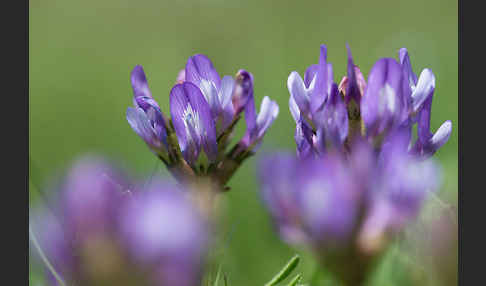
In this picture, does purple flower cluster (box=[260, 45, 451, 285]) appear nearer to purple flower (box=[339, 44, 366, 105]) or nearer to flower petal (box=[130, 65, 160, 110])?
purple flower (box=[339, 44, 366, 105])

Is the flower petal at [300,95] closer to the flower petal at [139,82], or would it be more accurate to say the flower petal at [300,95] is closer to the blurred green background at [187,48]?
the flower petal at [139,82]

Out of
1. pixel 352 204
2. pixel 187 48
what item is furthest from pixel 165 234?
pixel 187 48

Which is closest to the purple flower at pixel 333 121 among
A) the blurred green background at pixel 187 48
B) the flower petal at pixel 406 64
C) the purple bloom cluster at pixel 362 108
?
the purple bloom cluster at pixel 362 108

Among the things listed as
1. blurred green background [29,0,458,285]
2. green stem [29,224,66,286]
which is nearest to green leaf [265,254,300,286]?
green stem [29,224,66,286]

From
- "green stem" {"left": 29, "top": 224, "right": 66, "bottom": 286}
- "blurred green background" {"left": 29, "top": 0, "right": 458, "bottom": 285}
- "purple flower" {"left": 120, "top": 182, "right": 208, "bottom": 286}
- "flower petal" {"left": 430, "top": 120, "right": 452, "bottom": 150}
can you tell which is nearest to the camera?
"purple flower" {"left": 120, "top": 182, "right": 208, "bottom": 286}

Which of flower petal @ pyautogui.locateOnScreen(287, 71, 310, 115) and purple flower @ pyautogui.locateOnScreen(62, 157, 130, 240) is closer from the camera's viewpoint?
purple flower @ pyautogui.locateOnScreen(62, 157, 130, 240)

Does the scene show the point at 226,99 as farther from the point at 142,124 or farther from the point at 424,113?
the point at 424,113

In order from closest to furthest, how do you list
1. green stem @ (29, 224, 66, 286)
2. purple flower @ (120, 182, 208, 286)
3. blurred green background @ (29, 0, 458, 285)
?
purple flower @ (120, 182, 208, 286)
green stem @ (29, 224, 66, 286)
blurred green background @ (29, 0, 458, 285)

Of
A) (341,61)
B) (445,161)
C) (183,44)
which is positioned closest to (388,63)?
(445,161)
